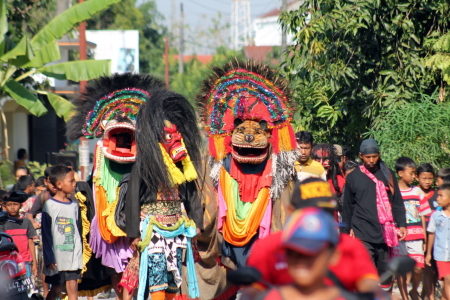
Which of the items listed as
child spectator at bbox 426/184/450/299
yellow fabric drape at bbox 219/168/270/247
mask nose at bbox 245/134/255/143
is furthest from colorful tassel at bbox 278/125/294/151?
child spectator at bbox 426/184/450/299

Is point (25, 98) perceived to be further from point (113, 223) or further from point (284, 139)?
point (284, 139)

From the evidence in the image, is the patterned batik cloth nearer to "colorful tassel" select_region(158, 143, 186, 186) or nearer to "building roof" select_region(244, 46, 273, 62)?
"colorful tassel" select_region(158, 143, 186, 186)

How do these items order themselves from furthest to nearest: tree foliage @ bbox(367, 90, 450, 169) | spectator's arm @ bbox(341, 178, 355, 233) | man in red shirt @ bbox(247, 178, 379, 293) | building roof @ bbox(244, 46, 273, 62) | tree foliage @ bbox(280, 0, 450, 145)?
tree foliage @ bbox(280, 0, 450, 145) < tree foliage @ bbox(367, 90, 450, 169) < building roof @ bbox(244, 46, 273, 62) < spectator's arm @ bbox(341, 178, 355, 233) < man in red shirt @ bbox(247, 178, 379, 293)

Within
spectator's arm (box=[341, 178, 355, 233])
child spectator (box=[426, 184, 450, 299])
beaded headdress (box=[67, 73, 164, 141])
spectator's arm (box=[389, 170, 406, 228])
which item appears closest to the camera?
child spectator (box=[426, 184, 450, 299])

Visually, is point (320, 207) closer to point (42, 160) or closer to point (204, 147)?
point (204, 147)

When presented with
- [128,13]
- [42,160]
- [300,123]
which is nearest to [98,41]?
[42,160]

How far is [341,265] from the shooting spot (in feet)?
12.1

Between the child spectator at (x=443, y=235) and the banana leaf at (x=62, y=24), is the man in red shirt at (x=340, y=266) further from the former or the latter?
the banana leaf at (x=62, y=24)

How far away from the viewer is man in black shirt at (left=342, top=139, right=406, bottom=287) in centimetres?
730

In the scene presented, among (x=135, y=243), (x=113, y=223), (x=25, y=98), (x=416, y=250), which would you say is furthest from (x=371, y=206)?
(x=25, y=98)

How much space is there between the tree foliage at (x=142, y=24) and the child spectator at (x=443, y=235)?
34.0 meters

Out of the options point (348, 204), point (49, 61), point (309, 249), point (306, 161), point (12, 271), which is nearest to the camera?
point (309, 249)

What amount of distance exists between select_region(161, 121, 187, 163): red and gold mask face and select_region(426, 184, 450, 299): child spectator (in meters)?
2.72

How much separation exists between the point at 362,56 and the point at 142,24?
34.9m
